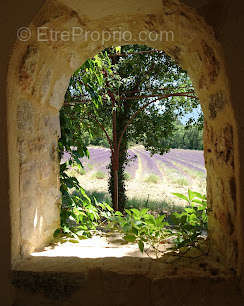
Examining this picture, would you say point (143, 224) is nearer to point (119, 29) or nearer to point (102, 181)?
point (119, 29)

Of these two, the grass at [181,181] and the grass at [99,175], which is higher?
the grass at [99,175]

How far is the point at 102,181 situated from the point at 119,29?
408 inches

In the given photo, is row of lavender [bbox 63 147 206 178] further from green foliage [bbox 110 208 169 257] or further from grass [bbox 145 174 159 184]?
green foliage [bbox 110 208 169 257]

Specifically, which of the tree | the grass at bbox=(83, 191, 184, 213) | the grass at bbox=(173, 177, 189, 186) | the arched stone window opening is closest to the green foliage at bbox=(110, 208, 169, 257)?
the arched stone window opening

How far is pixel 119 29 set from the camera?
1.31 metres

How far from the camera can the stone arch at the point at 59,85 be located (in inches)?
40.4

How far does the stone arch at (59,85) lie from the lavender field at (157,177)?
291 inches

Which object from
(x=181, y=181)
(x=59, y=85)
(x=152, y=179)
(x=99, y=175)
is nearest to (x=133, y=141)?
(x=59, y=85)

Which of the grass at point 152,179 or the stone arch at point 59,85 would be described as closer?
the stone arch at point 59,85

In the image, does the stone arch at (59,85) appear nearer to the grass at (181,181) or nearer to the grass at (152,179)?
the grass at (181,181)

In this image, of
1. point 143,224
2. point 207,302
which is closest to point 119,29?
point 143,224

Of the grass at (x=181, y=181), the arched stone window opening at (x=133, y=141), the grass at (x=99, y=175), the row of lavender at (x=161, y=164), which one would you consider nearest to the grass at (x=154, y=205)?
the arched stone window opening at (x=133, y=141)

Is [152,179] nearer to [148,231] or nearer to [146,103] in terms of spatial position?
[146,103]

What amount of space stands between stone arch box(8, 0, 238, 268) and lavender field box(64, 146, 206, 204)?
7.40 meters
